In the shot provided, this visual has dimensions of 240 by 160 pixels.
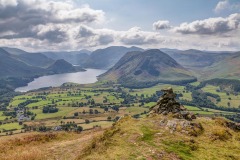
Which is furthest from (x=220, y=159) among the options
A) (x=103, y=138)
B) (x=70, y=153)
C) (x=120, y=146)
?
(x=70, y=153)

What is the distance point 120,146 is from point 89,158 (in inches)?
188

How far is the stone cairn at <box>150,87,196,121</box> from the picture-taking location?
157ft

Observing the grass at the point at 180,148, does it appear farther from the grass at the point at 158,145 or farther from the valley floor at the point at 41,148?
the valley floor at the point at 41,148

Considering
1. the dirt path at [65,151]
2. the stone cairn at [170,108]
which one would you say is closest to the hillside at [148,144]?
the dirt path at [65,151]

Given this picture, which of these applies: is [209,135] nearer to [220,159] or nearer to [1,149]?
[220,159]

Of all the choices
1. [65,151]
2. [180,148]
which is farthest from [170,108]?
[65,151]

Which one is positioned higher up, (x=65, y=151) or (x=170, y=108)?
(x=170, y=108)

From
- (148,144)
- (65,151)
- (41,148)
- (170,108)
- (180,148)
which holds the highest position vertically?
(170,108)

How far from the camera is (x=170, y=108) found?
5072 centimetres

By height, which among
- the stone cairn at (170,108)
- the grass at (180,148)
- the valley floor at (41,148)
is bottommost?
the valley floor at (41,148)

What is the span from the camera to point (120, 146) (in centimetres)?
2983

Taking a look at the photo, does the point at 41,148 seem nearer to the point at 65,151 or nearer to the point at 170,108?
the point at 65,151

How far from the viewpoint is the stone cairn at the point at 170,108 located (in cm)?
4786

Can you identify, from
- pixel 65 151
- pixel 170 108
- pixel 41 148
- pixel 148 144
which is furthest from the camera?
pixel 170 108
